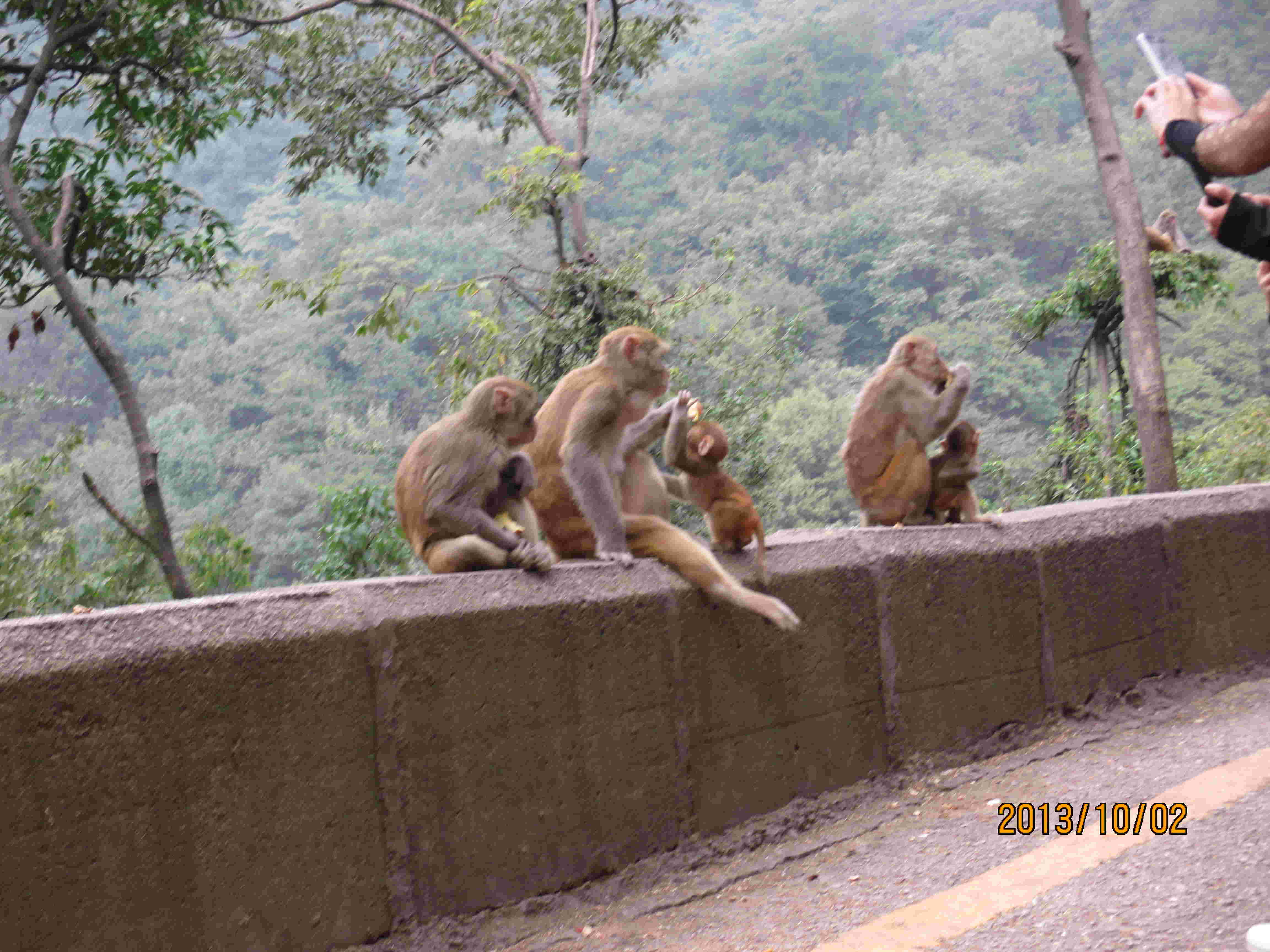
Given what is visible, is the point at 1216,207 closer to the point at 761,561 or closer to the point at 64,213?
the point at 761,561

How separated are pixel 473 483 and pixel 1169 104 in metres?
1.96

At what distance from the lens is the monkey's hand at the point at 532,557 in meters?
3.05

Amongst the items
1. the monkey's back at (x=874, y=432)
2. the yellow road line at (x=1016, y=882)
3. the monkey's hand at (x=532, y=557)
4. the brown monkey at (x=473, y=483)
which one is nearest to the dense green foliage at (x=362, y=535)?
the monkey's back at (x=874, y=432)

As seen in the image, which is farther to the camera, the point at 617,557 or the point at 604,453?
the point at 604,453

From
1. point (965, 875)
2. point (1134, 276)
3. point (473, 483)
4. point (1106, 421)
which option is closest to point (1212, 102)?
point (965, 875)

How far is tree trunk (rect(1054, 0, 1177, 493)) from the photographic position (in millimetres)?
6941

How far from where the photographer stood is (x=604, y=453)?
3.71 metres

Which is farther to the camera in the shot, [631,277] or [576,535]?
A: [631,277]

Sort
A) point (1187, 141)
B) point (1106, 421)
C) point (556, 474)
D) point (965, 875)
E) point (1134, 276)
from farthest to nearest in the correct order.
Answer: point (1106, 421) → point (1134, 276) → point (556, 474) → point (965, 875) → point (1187, 141)

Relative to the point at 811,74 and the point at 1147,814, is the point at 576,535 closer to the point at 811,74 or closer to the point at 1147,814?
the point at 1147,814

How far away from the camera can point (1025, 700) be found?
424 centimetres

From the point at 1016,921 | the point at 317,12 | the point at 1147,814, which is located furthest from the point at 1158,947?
the point at 317,12

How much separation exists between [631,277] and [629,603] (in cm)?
610

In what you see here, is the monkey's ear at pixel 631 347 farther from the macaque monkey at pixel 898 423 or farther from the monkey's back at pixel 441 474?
the macaque monkey at pixel 898 423
